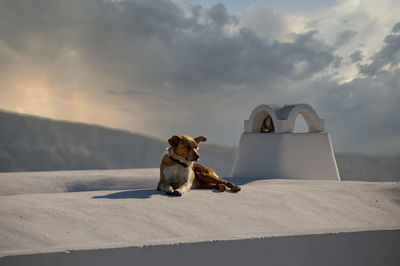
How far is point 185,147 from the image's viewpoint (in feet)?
19.9

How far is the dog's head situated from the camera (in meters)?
6.03

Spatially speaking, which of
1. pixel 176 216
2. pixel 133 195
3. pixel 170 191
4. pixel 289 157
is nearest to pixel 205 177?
pixel 170 191

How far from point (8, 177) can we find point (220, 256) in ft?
29.4

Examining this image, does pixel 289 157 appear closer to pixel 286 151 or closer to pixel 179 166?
pixel 286 151

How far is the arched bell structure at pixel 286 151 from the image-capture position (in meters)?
11.6

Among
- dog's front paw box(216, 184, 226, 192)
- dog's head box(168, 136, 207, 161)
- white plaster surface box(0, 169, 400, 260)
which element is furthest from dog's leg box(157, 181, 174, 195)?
dog's front paw box(216, 184, 226, 192)

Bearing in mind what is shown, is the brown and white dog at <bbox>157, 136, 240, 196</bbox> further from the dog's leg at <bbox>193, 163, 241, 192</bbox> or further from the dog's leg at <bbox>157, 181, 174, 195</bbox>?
A: the dog's leg at <bbox>193, 163, 241, 192</bbox>

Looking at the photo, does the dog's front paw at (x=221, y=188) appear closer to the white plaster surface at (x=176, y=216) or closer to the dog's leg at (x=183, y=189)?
the white plaster surface at (x=176, y=216)

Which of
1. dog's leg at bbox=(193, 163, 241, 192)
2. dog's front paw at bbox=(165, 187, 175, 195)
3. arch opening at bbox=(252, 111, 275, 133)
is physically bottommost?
dog's front paw at bbox=(165, 187, 175, 195)

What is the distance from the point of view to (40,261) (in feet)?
9.59

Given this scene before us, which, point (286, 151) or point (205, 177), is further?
point (286, 151)

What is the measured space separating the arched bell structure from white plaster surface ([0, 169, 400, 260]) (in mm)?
4028

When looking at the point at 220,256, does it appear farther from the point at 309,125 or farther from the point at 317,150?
the point at 309,125

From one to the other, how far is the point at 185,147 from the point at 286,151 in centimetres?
641
